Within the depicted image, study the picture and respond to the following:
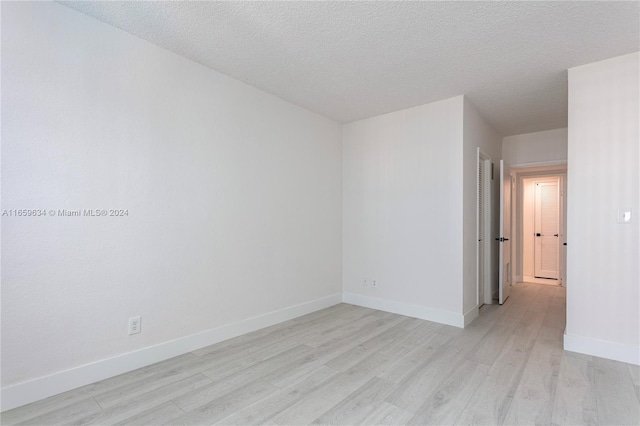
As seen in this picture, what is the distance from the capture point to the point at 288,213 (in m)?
3.95

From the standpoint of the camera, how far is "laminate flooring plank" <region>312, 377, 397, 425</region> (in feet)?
6.39

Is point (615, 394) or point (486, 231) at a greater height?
point (486, 231)

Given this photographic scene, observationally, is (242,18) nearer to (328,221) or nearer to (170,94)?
(170,94)

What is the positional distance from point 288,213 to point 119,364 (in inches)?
87.3

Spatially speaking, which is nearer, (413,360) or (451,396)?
(451,396)

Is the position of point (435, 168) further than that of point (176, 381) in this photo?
Yes

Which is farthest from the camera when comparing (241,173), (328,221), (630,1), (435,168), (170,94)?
(328,221)

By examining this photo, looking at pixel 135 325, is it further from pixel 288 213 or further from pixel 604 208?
pixel 604 208

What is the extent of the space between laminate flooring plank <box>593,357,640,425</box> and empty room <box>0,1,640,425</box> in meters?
0.02

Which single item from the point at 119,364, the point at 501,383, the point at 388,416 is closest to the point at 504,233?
the point at 501,383

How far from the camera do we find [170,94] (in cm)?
282

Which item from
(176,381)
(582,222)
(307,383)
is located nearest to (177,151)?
(176,381)

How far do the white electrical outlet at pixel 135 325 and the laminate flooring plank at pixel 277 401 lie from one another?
3.75 feet

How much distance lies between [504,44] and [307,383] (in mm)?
3119
